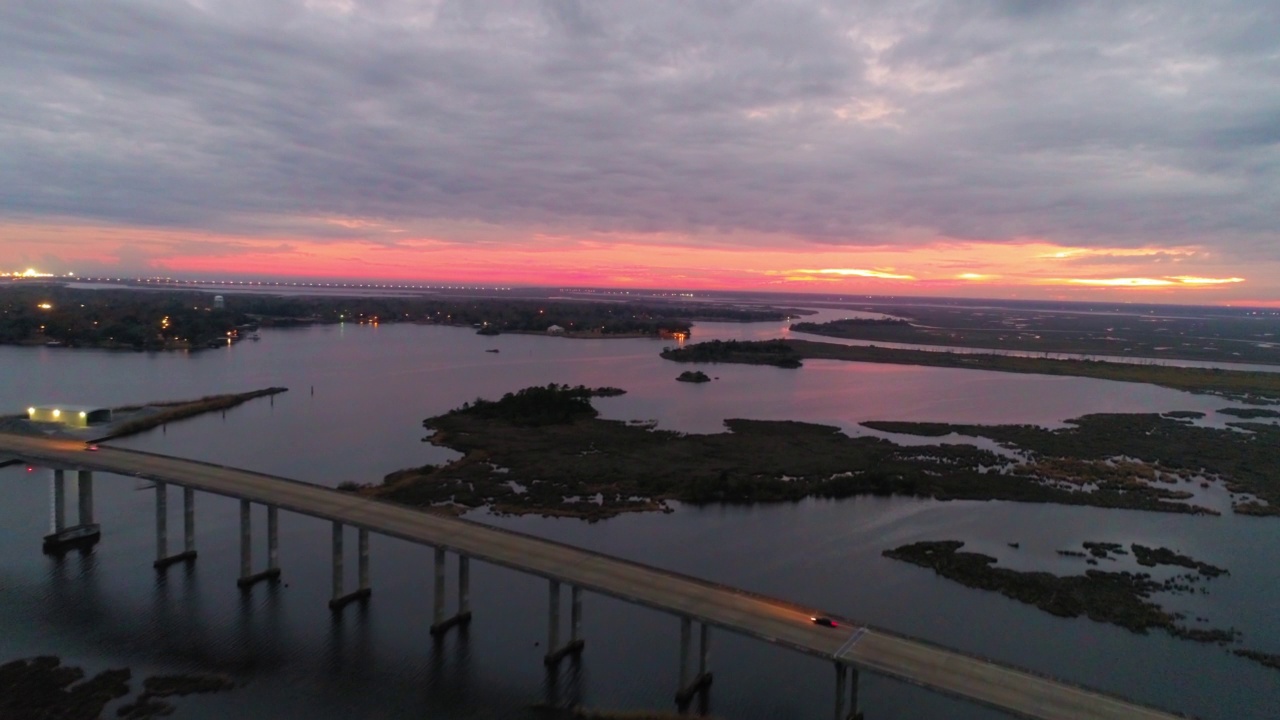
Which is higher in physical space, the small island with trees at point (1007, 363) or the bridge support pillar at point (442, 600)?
the small island with trees at point (1007, 363)

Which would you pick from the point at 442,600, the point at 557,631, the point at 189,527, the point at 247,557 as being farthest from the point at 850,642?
the point at 189,527

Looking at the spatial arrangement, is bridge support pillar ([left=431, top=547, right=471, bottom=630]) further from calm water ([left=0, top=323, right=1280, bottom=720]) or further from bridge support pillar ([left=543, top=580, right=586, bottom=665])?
bridge support pillar ([left=543, top=580, right=586, bottom=665])

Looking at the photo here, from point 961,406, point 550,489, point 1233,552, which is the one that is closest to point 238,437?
point 550,489

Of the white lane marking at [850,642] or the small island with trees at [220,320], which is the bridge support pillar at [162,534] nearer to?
the white lane marking at [850,642]

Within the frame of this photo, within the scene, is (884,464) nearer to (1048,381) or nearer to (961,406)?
(961,406)

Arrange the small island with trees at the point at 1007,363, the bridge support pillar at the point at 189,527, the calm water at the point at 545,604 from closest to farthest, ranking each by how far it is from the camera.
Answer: the calm water at the point at 545,604 → the bridge support pillar at the point at 189,527 → the small island with trees at the point at 1007,363

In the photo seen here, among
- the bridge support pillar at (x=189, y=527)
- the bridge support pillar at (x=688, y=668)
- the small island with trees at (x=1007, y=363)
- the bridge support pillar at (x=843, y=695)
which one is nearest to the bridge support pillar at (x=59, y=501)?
the bridge support pillar at (x=189, y=527)

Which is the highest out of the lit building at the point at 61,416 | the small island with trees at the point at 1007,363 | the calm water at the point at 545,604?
the small island with trees at the point at 1007,363
